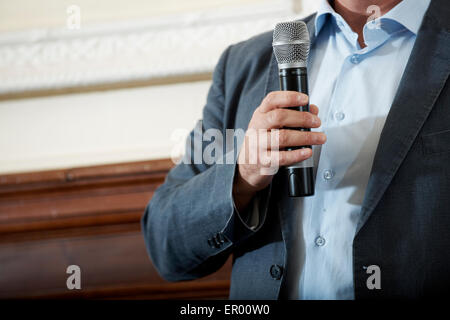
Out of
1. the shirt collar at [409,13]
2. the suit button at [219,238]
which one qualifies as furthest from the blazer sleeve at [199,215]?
the shirt collar at [409,13]

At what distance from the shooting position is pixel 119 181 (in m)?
1.04

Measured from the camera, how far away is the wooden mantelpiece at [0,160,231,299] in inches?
41.1

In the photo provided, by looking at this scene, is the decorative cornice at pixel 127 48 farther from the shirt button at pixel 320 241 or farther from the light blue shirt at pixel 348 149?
the shirt button at pixel 320 241

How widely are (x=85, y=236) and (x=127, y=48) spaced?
442mm

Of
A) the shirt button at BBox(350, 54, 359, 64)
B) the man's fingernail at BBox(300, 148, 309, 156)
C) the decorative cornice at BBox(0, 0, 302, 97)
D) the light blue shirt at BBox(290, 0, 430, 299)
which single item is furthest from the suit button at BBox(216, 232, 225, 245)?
the decorative cornice at BBox(0, 0, 302, 97)

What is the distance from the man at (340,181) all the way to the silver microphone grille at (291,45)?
0.04m

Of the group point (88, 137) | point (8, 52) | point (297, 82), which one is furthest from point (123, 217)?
point (297, 82)

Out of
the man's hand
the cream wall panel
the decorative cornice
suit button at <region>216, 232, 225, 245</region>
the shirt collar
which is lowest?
suit button at <region>216, 232, 225, 245</region>

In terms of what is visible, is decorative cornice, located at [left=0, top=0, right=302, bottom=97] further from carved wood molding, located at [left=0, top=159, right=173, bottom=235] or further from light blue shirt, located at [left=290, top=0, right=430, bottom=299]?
light blue shirt, located at [left=290, top=0, right=430, bottom=299]

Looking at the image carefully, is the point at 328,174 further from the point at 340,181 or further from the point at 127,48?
the point at 127,48

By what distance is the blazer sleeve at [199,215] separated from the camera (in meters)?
0.72

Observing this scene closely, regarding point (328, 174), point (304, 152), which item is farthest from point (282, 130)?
point (328, 174)

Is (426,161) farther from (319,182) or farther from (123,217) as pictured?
(123,217)
